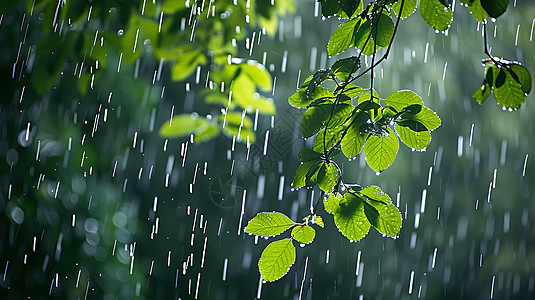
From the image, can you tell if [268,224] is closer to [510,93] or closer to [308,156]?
[308,156]

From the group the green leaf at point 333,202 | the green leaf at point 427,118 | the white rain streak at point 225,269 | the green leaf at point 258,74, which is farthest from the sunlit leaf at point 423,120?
the white rain streak at point 225,269

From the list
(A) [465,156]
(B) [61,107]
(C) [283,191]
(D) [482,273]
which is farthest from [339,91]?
(D) [482,273]

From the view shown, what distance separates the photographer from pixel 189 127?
88 cm

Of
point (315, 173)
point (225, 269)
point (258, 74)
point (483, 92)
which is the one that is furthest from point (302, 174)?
point (225, 269)

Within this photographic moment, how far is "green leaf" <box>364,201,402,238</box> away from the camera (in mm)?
504

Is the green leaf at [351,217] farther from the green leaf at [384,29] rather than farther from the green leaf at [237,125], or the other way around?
the green leaf at [237,125]

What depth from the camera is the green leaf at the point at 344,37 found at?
0.59 m

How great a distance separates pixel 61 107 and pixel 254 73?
73 centimetres

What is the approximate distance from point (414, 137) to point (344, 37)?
145 millimetres

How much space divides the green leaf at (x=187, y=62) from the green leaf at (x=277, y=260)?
1.36ft

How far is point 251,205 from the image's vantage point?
451 cm

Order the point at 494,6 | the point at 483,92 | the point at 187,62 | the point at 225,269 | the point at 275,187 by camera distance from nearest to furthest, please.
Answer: the point at 494,6 → the point at 483,92 → the point at 187,62 → the point at 275,187 → the point at 225,269

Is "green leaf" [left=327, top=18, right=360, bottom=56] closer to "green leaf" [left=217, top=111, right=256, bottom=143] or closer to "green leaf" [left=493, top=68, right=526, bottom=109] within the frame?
"green leaf" [left=493, top=68, right=526, bottom=109]

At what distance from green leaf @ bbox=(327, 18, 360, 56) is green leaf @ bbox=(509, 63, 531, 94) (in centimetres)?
18
